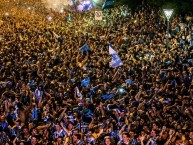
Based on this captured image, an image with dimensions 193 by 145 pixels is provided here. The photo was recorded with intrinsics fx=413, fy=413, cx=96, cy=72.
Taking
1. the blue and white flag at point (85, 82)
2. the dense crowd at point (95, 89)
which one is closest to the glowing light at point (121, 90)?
the dense crowd at point (95, 89)

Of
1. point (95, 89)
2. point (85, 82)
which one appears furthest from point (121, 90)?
point (85, 82)

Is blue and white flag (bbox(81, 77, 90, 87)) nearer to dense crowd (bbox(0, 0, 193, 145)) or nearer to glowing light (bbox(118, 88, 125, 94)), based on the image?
dense crowd (bbox(0, 0, 193, 145))

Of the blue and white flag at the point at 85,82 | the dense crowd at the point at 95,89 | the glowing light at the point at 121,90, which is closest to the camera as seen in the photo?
the dense crowd at the point at 95,89

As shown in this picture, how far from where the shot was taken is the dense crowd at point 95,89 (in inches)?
334

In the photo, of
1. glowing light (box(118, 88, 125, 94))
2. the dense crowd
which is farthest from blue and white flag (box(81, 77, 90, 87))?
glowing light (box(118, 88, 125, 94))

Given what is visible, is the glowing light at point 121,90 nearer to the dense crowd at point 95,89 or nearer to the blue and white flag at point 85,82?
the dense crowd at point 95,89

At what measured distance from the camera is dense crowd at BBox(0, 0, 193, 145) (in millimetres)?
8492

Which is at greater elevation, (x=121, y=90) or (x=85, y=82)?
(x=85, y=82)

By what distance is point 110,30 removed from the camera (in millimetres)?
22141

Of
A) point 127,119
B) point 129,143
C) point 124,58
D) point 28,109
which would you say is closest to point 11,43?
point 124,58

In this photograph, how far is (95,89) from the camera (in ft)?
38.5

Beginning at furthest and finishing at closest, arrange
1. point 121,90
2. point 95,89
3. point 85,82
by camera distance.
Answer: point 85,82 < point 95,89 < point 121,90

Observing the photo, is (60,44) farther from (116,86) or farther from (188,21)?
(188,21)

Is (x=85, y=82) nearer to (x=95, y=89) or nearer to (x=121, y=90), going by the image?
(x=95, y=89)
